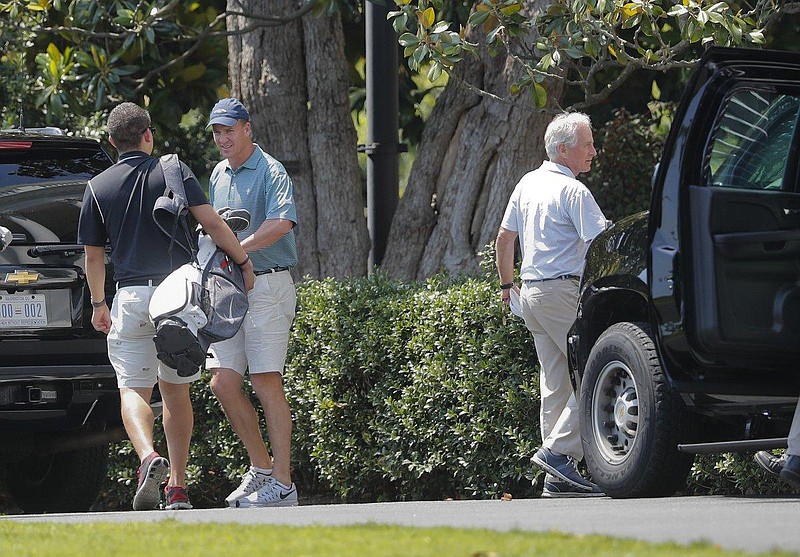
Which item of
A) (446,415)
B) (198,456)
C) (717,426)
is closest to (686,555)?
(717,426)

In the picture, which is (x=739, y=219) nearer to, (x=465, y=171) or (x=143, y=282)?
(x=143, y=282)

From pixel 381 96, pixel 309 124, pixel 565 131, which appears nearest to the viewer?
pixel 565 131

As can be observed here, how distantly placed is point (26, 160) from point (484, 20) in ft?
9.15

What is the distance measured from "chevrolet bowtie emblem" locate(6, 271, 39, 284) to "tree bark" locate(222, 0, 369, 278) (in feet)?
12.5

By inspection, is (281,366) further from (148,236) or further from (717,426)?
(717,426)

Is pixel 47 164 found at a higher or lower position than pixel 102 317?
higher

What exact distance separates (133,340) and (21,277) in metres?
0.72

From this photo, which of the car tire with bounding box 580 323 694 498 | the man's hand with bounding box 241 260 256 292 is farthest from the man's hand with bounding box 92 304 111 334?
the car tire with bounding box 580 323 694 498

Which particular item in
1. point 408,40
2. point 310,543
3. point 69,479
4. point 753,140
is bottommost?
point 69,479

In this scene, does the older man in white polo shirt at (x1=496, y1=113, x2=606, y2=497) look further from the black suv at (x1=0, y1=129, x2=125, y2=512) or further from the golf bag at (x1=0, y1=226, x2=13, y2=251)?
the golf bag at (x1=0, y1=226, x2=13, y2=251)

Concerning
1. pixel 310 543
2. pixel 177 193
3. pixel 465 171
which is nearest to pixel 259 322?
pixel 177 193

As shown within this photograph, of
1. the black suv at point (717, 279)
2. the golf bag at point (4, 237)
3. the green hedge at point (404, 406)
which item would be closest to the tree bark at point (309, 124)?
the green hedge at point (404, 406)

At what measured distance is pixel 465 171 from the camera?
11062 millimetres

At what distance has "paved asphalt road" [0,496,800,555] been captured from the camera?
5.23 m
